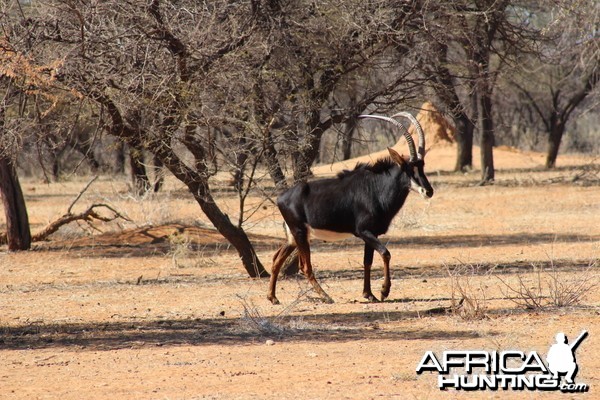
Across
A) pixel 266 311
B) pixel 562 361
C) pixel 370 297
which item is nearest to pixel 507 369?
pixel 562 361

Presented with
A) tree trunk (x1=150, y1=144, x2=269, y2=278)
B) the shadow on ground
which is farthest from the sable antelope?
tree trunk (x1=150, y1=144, x2=269, y2=278)

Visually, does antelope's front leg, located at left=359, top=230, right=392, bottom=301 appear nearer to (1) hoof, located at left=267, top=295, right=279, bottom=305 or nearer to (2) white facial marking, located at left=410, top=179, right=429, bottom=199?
(2) white facial marking, located at left=410, top=179, right=429, bottom=199

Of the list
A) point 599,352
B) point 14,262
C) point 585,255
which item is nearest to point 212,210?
point 14,262

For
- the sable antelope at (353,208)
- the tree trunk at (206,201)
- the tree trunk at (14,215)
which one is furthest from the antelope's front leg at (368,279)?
the tree trunk at (14,215)

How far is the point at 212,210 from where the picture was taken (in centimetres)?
1407

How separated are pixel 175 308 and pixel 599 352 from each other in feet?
16.4

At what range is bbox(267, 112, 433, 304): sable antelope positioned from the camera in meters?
11.7

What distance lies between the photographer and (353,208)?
11.8m

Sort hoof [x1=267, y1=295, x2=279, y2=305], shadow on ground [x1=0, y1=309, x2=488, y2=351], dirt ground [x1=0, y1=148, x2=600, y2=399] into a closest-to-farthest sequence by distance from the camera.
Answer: dirt ground [x1=0, y1=148, x2=600, y2=399] → shadow on ground [x1=0, y1=309, x2=488, y2=351] → hoof [x1=267, y1=295, x2=279, y2=305]

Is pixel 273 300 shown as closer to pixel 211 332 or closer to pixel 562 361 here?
pixel 211 332

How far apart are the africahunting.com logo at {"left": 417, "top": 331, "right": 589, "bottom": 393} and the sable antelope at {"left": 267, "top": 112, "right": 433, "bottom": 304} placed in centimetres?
382

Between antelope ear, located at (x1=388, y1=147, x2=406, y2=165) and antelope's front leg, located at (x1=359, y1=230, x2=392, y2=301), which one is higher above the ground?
antelope ear, located at (x1=388, y1=147, x2=406, y2=165)

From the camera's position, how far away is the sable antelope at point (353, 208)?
11719 millimetres

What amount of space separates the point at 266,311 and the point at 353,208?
1.54 m
